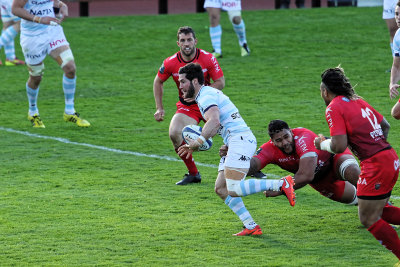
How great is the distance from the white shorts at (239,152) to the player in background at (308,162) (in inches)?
12.8

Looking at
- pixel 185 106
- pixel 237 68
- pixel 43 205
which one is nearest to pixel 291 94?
pixel 237 68

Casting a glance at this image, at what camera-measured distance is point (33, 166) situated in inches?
425

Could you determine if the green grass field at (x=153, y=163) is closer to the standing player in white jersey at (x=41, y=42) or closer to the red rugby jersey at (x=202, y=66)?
the standing player in white jersey at (x=41, y=42)

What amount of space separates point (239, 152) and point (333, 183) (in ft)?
3.99

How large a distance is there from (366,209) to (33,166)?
5.57 m

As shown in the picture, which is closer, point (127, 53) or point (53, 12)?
point (53, 12)

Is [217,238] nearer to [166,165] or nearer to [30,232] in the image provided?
[30,232]

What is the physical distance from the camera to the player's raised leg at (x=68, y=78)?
509 inches

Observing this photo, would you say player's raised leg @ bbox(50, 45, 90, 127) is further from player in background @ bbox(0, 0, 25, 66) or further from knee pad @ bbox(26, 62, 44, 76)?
player in background @ bbox(0, 0, 25, 66)

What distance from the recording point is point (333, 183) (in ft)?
26.5

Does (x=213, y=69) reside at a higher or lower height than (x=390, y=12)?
lower

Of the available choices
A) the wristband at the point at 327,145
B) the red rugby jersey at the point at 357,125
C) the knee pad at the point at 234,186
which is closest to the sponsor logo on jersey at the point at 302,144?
the knee pad at the point at 234,186

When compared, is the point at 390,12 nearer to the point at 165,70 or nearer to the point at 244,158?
the point at 165,70

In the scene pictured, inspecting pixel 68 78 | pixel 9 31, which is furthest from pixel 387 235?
pixel 9 31
